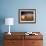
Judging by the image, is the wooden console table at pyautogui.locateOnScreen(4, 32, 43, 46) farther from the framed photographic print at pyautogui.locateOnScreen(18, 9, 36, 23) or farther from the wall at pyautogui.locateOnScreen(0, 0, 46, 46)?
the framed photographic print at pyautogui.locateOnScreen(18, 9, 36, 23)

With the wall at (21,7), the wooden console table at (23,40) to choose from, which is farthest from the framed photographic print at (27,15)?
the wooden console table at (23,40)

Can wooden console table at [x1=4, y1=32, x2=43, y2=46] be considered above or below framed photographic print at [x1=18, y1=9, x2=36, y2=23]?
below

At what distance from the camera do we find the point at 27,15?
4.38 meters

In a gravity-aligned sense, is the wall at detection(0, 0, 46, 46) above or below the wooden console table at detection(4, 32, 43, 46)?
above

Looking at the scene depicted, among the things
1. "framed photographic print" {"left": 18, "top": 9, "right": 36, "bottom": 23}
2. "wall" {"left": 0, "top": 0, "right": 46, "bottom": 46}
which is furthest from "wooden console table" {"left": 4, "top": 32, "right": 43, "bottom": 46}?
"framed photographic print" {"left": 18, "top": 9, "right": 36, "bottom": 23}

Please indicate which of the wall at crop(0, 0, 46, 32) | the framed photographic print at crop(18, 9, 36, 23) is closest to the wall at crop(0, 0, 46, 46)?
the wall at crop(0, 0, 46, 32)

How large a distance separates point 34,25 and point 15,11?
2.77ft

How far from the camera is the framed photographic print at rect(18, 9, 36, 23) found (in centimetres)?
436

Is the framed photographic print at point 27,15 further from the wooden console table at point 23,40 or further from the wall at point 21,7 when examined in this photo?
the wooden console table at point 23,40

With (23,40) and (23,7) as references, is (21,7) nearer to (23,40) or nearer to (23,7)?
(23,7)

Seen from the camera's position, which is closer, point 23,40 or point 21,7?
point 23,40

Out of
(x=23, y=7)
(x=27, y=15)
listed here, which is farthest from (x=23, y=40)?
(x=23, y=7)

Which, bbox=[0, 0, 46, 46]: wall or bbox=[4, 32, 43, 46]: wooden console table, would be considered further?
Answer: bbox=[0, 0, 46, 46]: wall

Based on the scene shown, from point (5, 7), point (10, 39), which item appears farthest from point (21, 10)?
point (10, 39)
